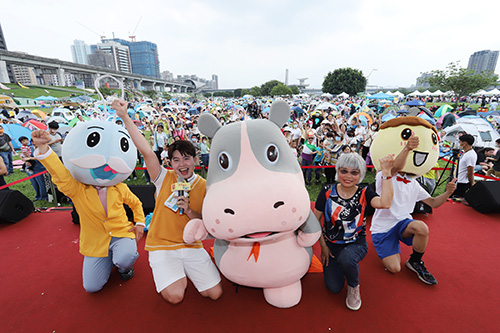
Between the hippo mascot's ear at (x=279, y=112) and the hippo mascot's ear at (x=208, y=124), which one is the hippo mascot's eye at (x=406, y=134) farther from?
the hippo mascot's ear at (x=208, y=124)

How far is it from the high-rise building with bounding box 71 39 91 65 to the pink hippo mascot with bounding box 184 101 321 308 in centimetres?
23310

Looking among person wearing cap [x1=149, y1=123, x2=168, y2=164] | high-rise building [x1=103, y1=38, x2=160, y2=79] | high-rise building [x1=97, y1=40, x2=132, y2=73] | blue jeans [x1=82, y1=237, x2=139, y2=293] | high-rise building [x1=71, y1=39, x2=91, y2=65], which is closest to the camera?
blue jeans [x1=82, y1=237, x2=139, y2=293]

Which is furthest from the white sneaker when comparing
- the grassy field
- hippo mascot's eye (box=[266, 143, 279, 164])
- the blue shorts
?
the grassy field

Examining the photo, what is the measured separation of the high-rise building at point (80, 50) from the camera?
598 feet

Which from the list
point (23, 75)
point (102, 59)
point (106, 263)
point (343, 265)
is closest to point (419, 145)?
point (343, 265)

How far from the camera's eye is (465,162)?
4574mm

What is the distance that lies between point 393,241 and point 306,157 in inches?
150

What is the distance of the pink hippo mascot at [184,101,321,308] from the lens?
175cm

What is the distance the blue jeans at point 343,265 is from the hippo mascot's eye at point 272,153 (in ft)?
3.90

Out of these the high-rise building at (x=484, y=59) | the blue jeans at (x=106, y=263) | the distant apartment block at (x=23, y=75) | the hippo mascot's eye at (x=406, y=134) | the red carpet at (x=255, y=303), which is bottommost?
the red carpet at (x=255, y=303)

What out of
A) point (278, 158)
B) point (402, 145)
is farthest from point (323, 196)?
point (402, 145)

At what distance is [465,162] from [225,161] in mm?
5035

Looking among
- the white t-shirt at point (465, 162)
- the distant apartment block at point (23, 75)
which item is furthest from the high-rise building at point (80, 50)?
the white t-shirt at point (465, 162)

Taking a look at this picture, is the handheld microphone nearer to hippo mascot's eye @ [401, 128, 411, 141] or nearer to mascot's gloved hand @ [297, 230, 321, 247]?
mascot's gloved hand @ [297, 230, 321, 247]
